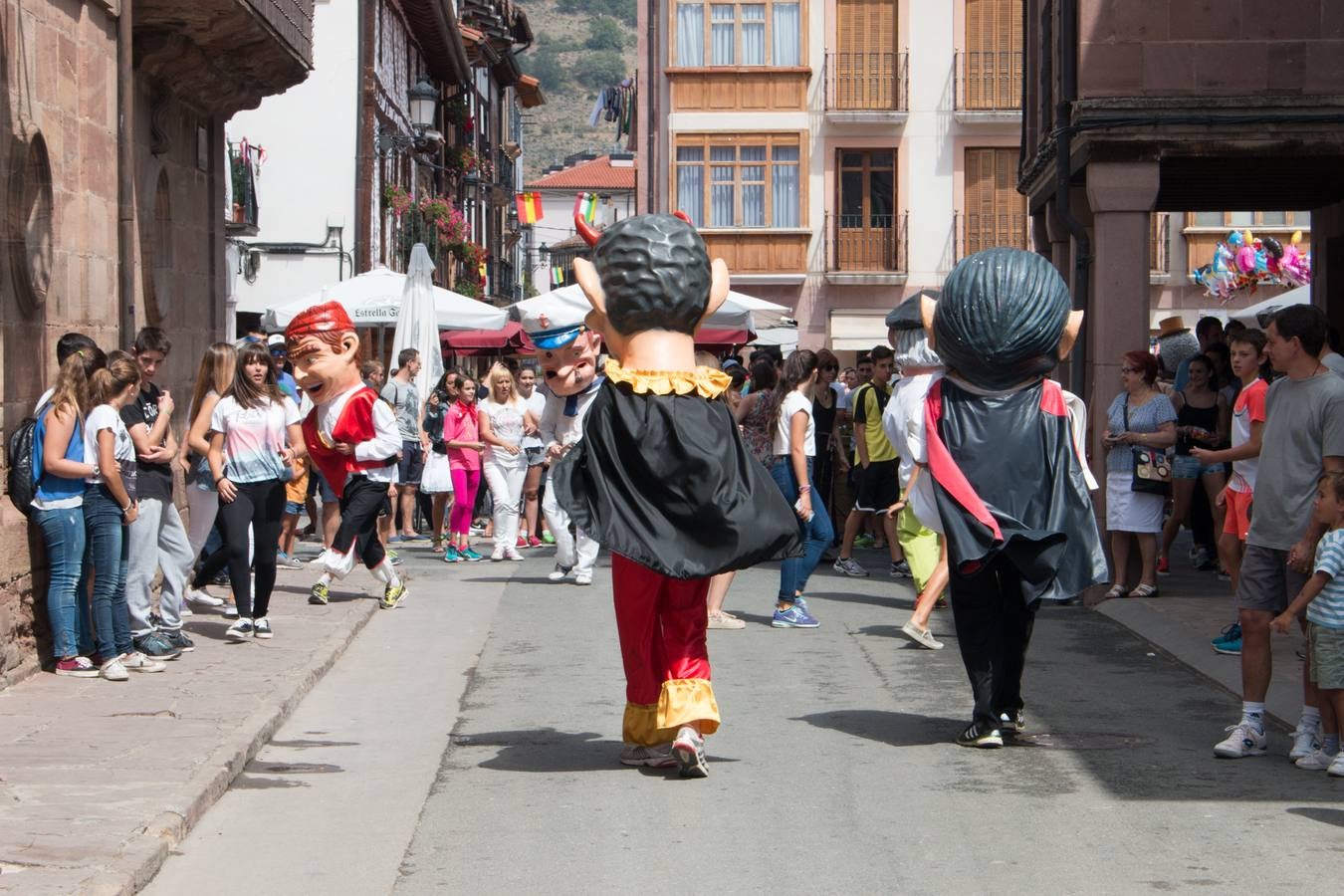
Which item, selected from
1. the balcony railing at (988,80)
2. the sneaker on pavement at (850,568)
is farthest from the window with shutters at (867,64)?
the sneaker on pavement at (850,568)

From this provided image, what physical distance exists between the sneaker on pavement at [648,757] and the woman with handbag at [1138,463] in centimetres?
617

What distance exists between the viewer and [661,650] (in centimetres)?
717

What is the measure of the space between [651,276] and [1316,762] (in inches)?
126

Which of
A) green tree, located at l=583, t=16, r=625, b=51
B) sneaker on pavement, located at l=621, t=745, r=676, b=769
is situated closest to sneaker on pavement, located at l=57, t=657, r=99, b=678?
sneaker on pavement, located at l=621, t=745, r=676, b=769

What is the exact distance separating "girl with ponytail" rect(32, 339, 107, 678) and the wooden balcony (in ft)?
97.1

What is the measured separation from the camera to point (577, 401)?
44.4 feet

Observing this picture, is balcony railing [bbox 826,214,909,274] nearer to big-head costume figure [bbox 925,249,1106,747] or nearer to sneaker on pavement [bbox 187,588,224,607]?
sneaker on pavement [bbox 187,588,224,607]

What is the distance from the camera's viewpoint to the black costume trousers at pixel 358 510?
11914 mm

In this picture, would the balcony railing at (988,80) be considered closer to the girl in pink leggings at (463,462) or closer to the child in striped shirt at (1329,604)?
the girl in pink leggings at (463,462)

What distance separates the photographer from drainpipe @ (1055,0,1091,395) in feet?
42.5

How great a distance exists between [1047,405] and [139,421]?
4673mm

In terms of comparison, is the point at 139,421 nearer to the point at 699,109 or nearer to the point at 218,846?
the point at 218,846

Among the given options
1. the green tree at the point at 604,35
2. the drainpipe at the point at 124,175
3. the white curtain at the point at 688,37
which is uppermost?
the green tree at the point at 604,35

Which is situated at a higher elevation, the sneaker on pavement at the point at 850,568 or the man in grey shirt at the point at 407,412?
the man in grey shirt at the point at 407,412
